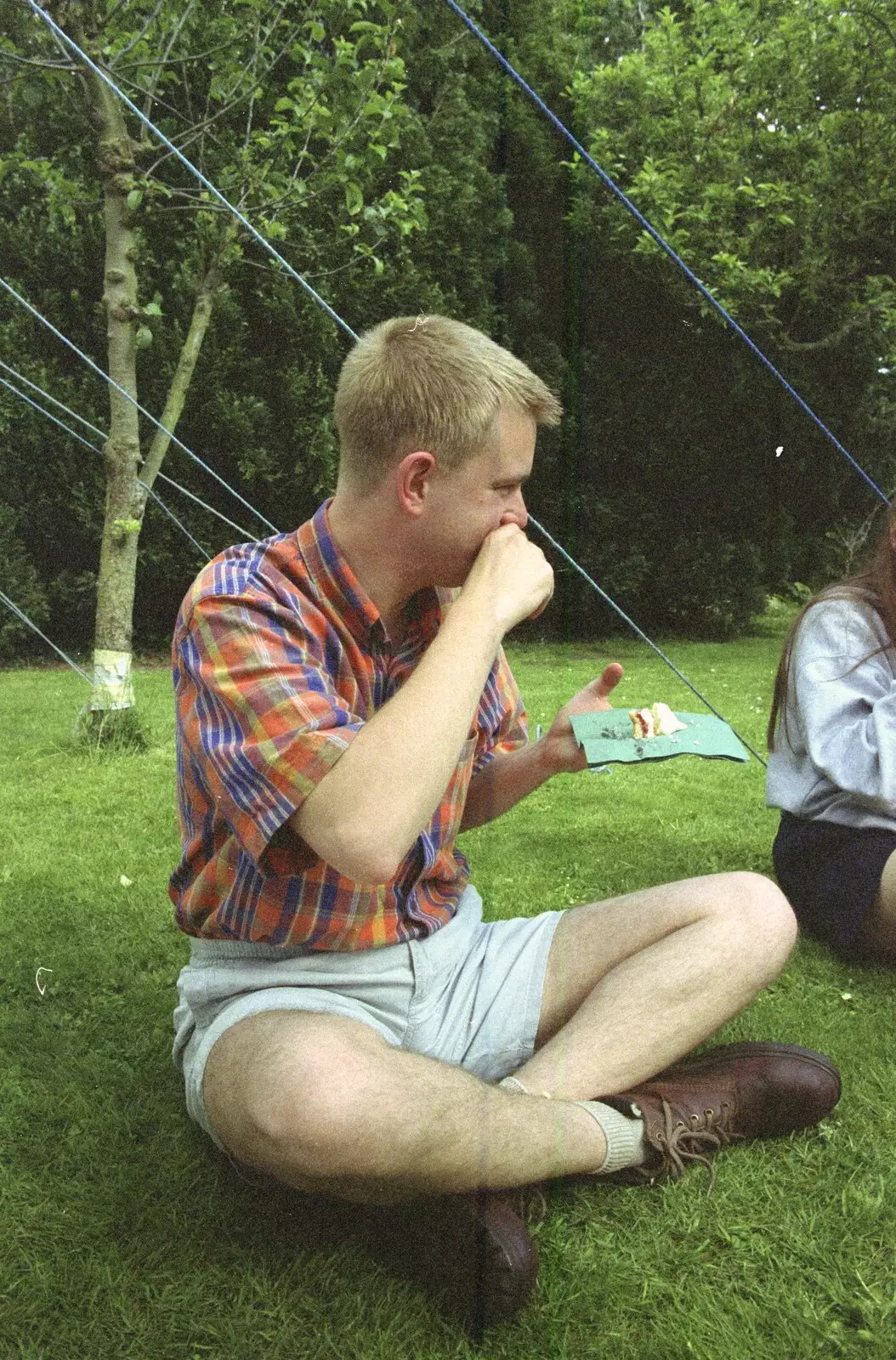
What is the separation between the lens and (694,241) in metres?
7.27

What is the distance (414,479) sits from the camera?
1346 mm

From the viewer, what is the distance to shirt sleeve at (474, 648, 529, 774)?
1.76 meters

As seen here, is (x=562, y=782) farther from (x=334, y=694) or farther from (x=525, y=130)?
(x=334, y=694)

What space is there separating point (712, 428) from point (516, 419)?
281 centimetres

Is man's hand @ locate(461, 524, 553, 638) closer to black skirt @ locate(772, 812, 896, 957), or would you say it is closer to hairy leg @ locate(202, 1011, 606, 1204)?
hairy leg @ locate(202, 1011, 606, 1204)

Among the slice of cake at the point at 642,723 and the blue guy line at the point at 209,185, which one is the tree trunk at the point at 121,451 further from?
the slice of cake at the point at 642,723

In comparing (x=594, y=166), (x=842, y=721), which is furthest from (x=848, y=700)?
(x=594, y=166)

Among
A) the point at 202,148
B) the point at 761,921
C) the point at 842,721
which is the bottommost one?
the point at 761,921

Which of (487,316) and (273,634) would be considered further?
(487,316)

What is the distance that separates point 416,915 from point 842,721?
1018 mm

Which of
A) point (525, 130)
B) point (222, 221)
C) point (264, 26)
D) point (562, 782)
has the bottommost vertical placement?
point (562, 782)

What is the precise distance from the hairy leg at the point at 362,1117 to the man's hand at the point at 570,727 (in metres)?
0.54

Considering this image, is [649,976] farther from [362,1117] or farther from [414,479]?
[414,479]

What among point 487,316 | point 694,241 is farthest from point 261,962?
point 694,241
